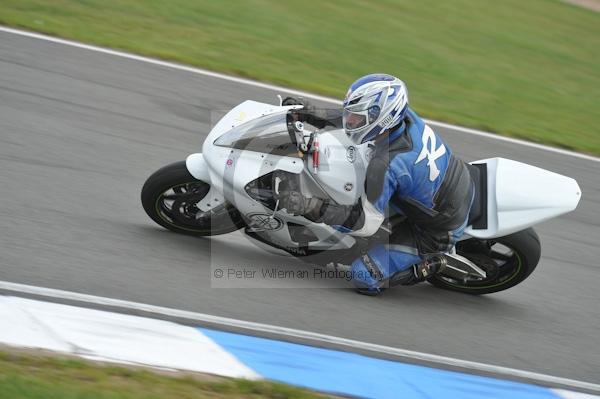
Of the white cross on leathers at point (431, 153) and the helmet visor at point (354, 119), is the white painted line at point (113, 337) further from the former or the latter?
the white cross on leathers at point (431, 153)

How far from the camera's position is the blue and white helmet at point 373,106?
556cm

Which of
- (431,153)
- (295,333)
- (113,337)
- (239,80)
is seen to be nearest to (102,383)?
(113,337)

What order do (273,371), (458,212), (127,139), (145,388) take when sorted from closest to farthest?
(145,388), (273,371), (458,212), (127,139)

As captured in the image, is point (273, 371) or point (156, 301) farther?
point (156, 301)

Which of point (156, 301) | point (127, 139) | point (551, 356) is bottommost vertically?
point (551, 356)

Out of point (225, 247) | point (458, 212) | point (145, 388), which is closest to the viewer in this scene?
point (145, 388)

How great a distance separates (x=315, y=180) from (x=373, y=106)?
2.32 ft

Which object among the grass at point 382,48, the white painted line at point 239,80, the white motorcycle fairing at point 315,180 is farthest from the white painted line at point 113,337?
the grass at point 382,48

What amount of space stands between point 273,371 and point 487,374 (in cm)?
159

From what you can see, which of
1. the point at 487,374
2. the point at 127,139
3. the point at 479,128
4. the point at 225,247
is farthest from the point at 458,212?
the point at 479,128

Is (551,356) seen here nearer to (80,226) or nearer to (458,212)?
→ (458,212)

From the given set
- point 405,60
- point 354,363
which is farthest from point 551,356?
point 405,60

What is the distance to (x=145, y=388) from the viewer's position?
14.6ft

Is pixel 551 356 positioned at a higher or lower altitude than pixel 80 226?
lower
